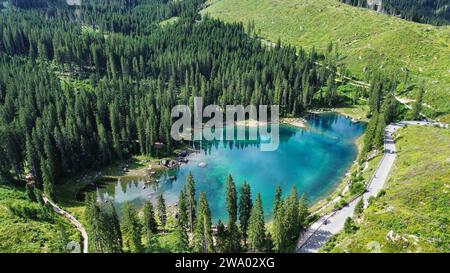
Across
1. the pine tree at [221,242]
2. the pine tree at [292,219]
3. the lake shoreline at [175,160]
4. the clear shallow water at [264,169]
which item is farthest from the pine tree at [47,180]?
the pine tree at [292,219]

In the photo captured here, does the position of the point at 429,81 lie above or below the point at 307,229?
above

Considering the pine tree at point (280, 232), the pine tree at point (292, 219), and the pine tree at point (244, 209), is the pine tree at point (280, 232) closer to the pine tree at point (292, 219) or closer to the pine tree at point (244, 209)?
the pine tree at point (292, 219)

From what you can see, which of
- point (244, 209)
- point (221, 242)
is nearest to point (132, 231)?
point (221, 242)

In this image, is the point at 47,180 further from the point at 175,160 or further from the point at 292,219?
the point at 292,219

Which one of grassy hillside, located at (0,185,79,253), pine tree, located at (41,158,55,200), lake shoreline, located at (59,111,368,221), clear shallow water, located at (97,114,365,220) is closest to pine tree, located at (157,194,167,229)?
clear shallow water, located at (97,114,365,220)

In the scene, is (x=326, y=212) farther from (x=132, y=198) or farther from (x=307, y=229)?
(x=132, y=198)

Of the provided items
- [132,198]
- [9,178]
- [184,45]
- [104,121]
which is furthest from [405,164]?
[184,45]
